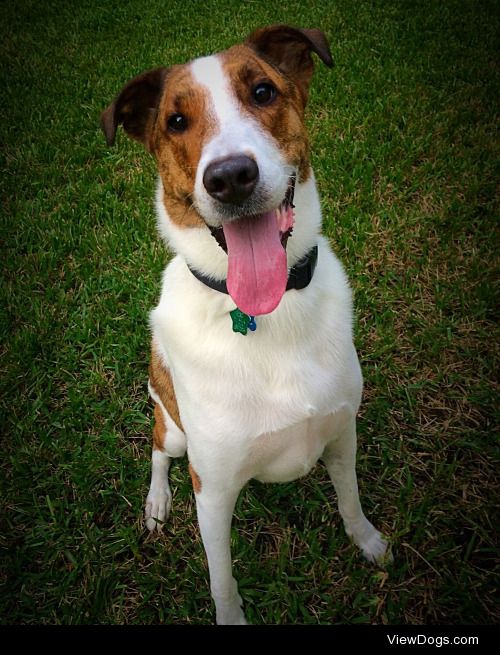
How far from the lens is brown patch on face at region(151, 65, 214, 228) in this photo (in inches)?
77.4

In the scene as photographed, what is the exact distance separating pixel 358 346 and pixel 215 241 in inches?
70.8

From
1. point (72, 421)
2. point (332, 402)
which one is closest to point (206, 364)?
point (332, 402)

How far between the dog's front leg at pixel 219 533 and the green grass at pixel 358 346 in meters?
0.22

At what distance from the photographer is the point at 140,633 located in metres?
2.47

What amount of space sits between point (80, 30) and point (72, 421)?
6.77m

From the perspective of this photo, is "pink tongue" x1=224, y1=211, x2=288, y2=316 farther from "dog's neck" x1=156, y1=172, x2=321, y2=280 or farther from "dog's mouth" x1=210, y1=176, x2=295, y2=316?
"dog's neck" x1=156, y1=172, x2=321, y2=280

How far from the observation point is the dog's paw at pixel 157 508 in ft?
9.47

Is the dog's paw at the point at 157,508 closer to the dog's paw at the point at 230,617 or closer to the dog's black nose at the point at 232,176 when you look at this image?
the dog's paw at the point at 230,617

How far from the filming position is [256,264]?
6.19ft

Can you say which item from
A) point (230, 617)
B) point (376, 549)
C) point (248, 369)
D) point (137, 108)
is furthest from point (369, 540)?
point (137, 108)

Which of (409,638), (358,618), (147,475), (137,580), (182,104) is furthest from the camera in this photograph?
(147,475)

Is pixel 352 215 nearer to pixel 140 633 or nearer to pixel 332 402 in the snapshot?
pixel 332 402

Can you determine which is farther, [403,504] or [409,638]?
[403,504]

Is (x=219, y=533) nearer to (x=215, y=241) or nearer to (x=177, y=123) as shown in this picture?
(x=215, y=241)
